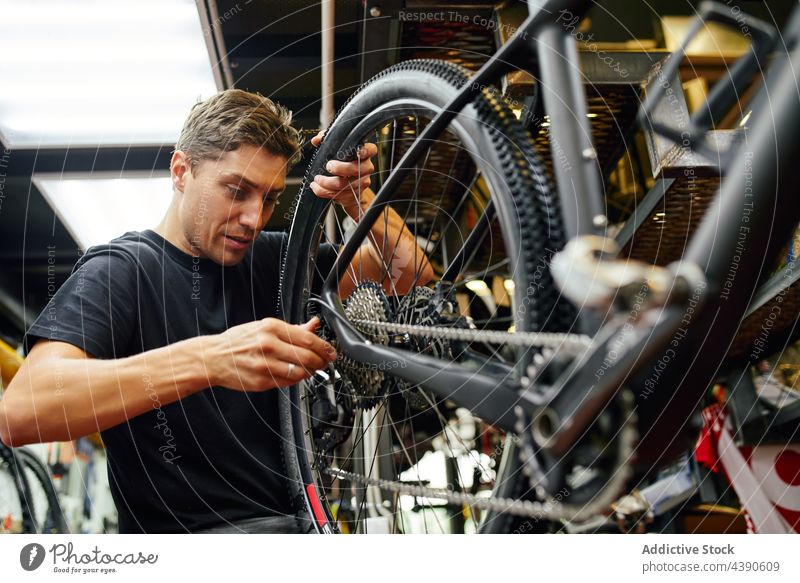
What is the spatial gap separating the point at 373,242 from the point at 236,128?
294 mm

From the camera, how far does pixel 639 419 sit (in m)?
0.42

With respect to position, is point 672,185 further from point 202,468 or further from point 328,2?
point 202,468

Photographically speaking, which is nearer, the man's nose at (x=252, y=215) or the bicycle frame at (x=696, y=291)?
the bicycle frame at (x=696, y=291)

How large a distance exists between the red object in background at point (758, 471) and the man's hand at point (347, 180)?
3.48ft

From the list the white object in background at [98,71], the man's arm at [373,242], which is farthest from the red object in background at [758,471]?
the white object in background at [98,71]

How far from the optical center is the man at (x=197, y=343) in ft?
2.69

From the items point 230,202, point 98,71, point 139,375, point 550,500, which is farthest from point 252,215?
point 550,500
